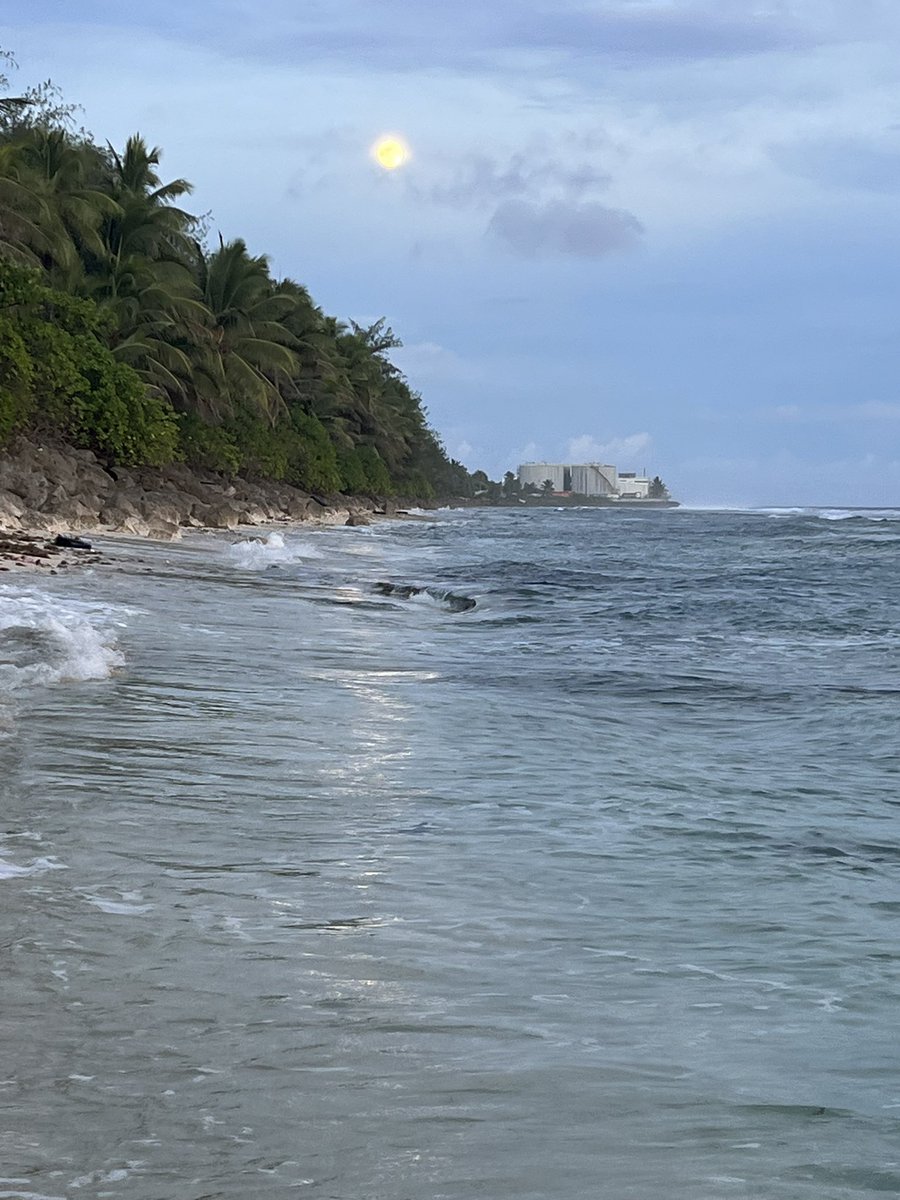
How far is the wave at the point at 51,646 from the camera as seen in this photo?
693 centimetres

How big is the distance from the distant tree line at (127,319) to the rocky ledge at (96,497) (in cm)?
69

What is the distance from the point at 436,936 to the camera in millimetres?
3264

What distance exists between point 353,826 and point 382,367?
78067 millimetres

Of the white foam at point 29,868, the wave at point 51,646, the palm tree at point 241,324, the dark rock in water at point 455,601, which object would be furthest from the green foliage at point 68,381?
the white foam at point 29,868

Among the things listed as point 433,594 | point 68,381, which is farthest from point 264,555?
point 68,381

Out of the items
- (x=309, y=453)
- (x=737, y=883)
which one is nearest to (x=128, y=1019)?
(x=737, y=883)

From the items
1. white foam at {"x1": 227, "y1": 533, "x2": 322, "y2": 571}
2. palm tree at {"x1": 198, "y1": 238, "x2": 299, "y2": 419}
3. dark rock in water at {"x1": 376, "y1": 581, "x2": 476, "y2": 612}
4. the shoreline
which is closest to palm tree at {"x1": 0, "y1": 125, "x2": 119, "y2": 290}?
the shoreline

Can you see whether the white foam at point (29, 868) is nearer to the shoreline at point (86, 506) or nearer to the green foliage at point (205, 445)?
the shoreline at point (86, 506)

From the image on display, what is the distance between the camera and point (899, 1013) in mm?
2855

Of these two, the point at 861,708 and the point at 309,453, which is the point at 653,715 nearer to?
the point at 861,708

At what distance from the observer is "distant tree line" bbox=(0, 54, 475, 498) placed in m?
25.3

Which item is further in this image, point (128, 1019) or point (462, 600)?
point (462, 600)

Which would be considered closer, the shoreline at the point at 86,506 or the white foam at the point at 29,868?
the white foam at the point at 29,868

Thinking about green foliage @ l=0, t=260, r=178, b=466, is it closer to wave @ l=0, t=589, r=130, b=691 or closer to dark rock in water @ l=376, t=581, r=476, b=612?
dark rock in water @ l=376, t=581, r=476, b=612
